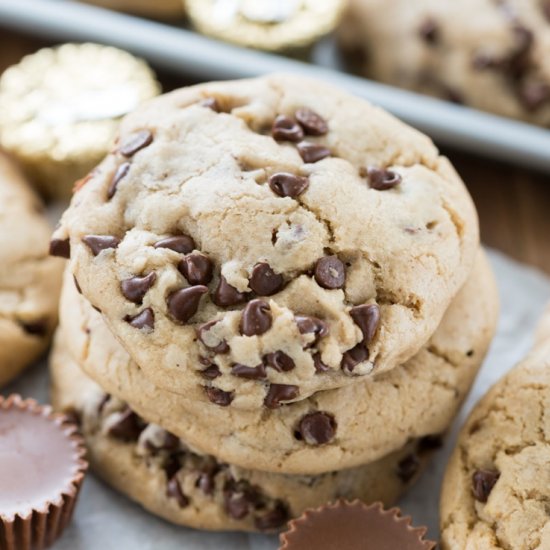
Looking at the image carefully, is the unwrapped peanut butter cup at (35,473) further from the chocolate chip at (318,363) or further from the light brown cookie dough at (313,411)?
the chocolate chip at (318,363)

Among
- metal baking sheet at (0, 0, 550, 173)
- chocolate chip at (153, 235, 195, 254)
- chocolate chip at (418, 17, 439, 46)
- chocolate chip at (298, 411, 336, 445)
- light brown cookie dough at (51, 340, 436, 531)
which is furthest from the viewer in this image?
chocolate chip at (418, 17, 439, 46)

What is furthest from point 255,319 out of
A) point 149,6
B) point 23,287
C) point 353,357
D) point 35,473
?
point 149,6

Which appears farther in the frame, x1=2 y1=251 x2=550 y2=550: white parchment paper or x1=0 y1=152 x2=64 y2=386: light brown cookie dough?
x1=0 y1=152 x2=64 y2=386: light brown cookie dough

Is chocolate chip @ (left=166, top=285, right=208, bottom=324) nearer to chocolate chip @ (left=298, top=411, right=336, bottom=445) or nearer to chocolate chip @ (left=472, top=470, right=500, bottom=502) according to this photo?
chocolate chip @ (left=298, top=411, right=336, bottom=445)

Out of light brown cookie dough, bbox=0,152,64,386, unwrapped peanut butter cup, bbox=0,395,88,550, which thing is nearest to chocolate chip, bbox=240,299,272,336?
unwrapped peanut butter cup, bbox=0,395,88,550

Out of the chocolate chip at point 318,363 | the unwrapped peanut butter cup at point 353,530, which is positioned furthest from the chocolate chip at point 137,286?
the unwrapped peanut butter cup at point 353,530

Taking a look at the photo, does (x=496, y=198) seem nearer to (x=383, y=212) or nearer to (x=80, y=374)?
(x=383, y=212)

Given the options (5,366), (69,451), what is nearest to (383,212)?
(69,451)
